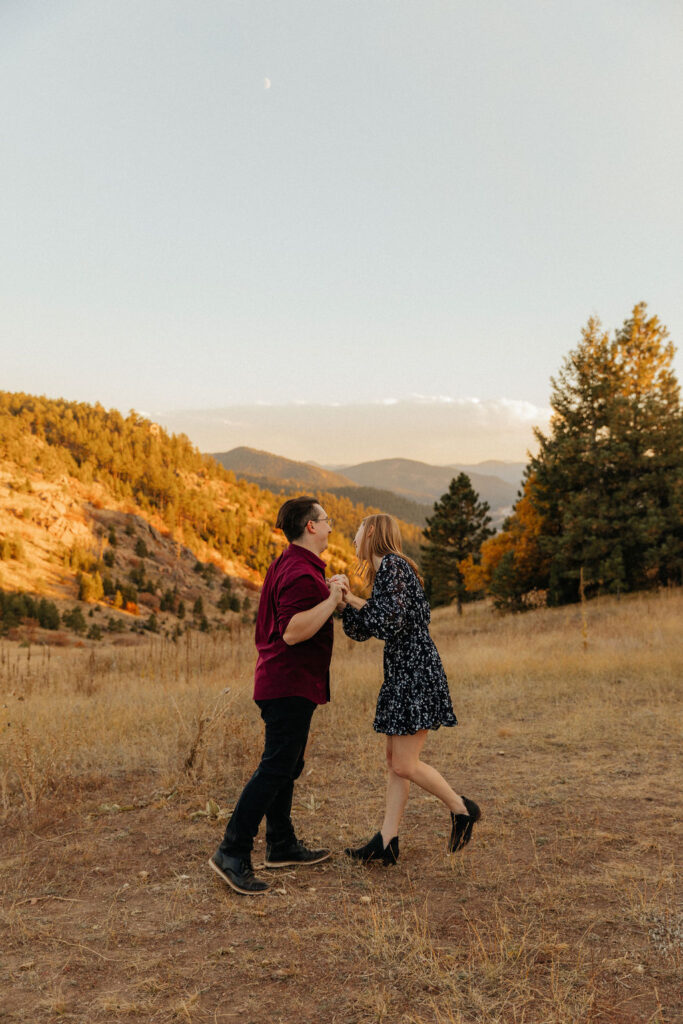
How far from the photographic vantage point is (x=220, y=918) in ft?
10.6

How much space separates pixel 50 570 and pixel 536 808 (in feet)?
248

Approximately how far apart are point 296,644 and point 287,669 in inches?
5.6

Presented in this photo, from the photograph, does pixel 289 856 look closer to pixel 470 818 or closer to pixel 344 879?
pixel 344 879

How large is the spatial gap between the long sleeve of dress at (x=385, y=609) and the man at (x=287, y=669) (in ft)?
0.49

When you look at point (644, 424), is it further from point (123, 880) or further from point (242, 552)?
point (242, 552)

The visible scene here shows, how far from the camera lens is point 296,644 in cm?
352

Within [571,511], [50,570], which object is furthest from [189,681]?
[50,570]

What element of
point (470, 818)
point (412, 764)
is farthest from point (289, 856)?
point (470, 818)

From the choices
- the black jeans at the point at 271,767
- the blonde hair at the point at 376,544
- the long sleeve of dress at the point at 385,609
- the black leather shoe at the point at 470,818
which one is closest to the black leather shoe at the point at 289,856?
the black jeans at the point at 271,767

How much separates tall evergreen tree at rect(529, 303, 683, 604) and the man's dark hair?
2206cm

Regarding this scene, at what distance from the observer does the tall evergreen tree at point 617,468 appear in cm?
2422

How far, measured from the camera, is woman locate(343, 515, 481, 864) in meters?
3.60

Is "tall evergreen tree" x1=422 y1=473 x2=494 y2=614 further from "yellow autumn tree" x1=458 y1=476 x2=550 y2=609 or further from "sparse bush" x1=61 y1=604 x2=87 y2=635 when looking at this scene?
"sparse bush" x1=61 y1=604 x2=87 y2=635

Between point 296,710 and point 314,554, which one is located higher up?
point 314,554
